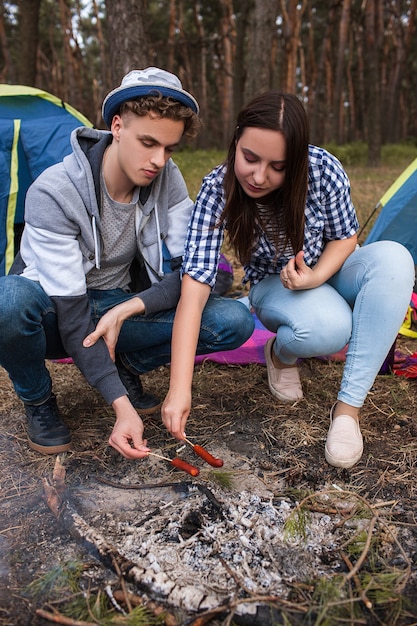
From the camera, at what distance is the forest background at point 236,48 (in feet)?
21.4

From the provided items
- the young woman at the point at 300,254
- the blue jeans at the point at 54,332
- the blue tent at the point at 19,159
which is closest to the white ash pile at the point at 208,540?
the young woman at the point at 300,254

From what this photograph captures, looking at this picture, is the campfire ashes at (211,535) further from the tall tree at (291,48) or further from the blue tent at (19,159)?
the tall tree at (291,48)

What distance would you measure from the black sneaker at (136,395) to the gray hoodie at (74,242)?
0.33m

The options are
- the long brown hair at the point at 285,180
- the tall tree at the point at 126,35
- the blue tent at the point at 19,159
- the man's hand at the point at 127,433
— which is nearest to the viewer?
the man's hand at the point at 127,433

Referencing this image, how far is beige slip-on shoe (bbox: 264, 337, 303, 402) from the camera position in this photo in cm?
221

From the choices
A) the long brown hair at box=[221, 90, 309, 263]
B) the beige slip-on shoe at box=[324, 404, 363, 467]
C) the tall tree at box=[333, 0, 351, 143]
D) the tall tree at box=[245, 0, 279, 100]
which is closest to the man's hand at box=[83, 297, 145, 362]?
the long brown hair at box=[221, 90, 309, 263]

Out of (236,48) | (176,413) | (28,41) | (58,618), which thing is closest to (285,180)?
(176,413)

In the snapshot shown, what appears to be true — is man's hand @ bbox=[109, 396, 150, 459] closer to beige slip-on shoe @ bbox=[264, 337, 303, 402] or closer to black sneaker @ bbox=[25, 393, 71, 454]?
black sneaker @ bbox=[25, 393, 71, 454]

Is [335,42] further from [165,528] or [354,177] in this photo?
[165,528]

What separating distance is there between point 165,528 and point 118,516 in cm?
15

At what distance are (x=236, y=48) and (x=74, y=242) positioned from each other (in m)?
11.8

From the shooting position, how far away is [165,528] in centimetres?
147

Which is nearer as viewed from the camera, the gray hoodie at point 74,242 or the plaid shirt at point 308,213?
the gray hoodie at point 74,242

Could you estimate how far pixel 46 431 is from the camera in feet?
6.05
